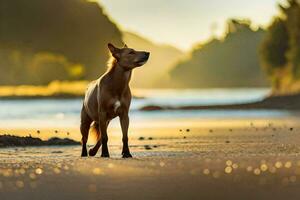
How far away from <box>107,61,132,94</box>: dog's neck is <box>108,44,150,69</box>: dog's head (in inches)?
3.7

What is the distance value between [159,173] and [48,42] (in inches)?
4510

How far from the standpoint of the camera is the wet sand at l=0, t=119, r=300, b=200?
33.4ft

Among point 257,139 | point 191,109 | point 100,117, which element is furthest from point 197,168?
point 191,109

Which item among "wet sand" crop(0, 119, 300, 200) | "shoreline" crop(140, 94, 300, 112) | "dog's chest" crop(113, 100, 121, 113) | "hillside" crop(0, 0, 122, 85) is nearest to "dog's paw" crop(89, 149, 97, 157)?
"wet sand" crop(0, 119, 300, 200)

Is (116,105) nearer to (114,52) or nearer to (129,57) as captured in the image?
(129,57)

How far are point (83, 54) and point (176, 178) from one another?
11653cm

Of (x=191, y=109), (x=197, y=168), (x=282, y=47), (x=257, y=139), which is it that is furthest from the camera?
(x=282, y=47)

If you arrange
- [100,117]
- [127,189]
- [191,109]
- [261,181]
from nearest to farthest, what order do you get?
[127,189] < [261,181] < [100,117] < [191,109]

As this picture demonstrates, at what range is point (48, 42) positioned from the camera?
413 ft

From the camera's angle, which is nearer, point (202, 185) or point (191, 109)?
point (202, 185)

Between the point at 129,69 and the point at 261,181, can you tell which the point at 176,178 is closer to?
the point at 261,181

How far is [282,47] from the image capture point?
284 feet

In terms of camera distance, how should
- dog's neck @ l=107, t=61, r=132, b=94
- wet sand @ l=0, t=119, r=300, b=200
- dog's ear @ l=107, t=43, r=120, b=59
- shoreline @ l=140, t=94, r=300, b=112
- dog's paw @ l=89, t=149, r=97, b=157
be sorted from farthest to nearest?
1. shoreline @ l=140, t=94, r=300, b=112
2. dog's paw @ l=89, t=149, r=97, b=157
3. dog's ear @ l=107, t=43, r=120, b=59
4. dog's neck @ l=107, t=61, r=132, b=94
5. wet sand @ l=0, t=119, r=300, b=200

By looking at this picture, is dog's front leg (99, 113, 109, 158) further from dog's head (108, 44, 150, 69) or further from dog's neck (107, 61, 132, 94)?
dog's head (108, 44, 150, 69)
